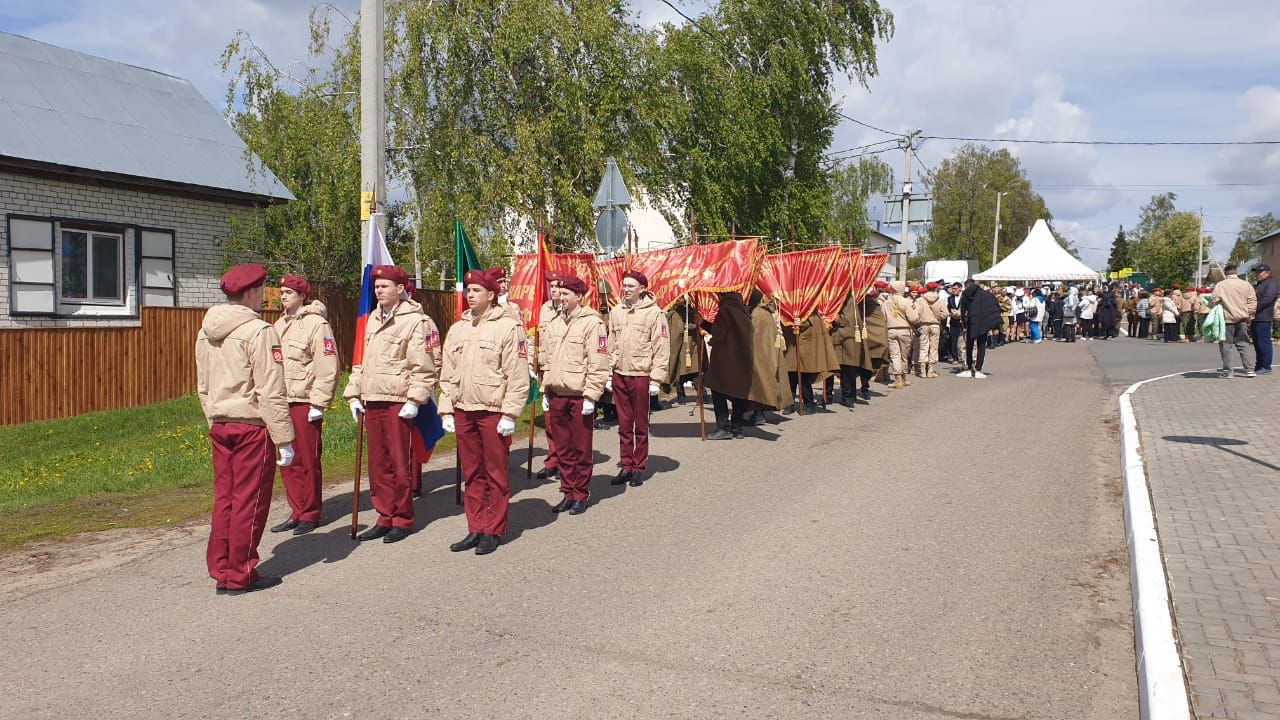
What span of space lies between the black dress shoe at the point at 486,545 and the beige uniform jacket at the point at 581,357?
5.32 feet

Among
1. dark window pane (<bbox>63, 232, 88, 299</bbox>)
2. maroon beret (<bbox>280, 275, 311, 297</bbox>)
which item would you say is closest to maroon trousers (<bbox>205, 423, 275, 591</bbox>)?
maroon beret (<bbox>280, 275, 311, 297</bbox>)

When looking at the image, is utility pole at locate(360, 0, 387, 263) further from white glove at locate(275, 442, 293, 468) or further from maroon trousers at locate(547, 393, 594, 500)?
white glove at locate(275, 442, 293, 468)

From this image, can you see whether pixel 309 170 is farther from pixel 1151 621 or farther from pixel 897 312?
pixel 1151 621

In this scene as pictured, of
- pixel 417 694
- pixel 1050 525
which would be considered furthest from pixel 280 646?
pixel 1050 525

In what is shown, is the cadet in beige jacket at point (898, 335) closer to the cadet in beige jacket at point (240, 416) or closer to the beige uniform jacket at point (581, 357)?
the beige uniform jacket at point (581, 357)

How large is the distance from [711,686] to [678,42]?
26253 millimetres

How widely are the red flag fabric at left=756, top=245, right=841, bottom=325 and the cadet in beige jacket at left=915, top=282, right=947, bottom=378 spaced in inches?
206

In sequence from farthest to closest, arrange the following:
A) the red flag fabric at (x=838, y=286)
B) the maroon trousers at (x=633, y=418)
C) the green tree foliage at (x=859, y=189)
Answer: the green tree foliage at (x=859, y=189), the red flag fabric at (x=838, y=286), the maroon trousers at (x=633, y=418)

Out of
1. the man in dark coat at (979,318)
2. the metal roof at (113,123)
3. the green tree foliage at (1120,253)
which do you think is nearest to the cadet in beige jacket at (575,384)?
the man in dark coat at (979,318)

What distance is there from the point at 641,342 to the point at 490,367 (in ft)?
8.37

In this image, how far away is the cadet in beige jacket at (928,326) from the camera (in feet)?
58.2

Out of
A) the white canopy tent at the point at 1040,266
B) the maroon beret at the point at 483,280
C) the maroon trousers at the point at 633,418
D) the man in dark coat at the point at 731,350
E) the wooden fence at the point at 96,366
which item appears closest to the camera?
the maroon beret at the point at 483,280

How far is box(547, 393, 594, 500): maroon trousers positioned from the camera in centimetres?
779

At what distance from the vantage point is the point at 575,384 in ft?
25.7
